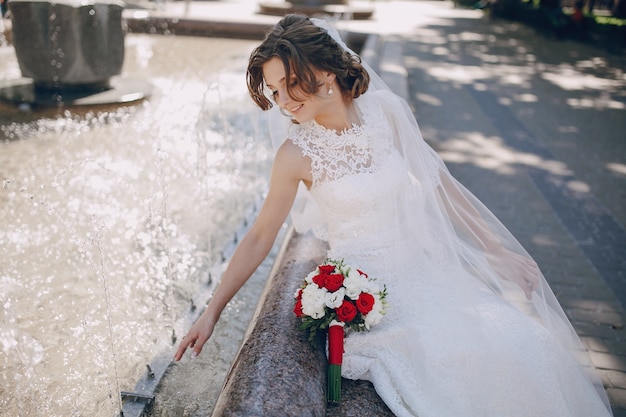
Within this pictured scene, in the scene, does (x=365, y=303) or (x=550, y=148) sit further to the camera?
(x=550, y=148)

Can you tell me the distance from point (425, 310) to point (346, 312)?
424mm

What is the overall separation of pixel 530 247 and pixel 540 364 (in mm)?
2747

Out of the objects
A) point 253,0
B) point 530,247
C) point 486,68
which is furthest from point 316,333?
point 253,0

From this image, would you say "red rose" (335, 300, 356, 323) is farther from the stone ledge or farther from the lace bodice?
the lace bodice

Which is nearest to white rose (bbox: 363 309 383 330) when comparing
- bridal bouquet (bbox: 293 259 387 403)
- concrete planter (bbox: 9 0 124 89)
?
bridal bouquet (bbox: 293 259 387 403)

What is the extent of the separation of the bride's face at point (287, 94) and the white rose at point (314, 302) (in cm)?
79

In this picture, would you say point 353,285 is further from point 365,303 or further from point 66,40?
point 66,40

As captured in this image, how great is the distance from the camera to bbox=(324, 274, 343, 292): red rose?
7.67 ft

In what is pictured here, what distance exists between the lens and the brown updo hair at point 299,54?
2480mm

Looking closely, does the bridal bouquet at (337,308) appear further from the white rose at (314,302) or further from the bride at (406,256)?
the bride at (406,256)

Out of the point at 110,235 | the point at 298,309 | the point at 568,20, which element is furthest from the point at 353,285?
the point at 568,20

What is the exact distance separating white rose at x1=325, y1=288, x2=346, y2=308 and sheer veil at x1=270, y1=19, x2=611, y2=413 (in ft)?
1.89

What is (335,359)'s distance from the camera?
232cm

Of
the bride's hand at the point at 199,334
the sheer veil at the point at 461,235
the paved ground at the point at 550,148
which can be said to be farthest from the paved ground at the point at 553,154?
the bride's hand at the point at 199,334
